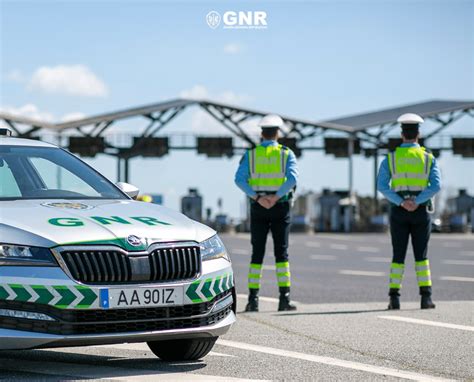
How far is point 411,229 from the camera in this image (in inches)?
474

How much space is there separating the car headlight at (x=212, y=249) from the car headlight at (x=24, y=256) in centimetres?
103

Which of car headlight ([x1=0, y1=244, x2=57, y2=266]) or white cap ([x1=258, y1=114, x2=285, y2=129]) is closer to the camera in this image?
car headlight ([x1=0, y1=244, x2=57, y2=266])

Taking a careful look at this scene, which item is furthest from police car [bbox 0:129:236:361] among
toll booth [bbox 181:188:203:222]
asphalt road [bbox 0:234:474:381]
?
toll booth [bbox 181:188:203:222]

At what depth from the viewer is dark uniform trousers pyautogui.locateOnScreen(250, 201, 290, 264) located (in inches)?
456

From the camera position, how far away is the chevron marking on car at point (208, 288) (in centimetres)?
706

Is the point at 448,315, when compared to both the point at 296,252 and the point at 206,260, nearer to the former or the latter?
the point at 206,260

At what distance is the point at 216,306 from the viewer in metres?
7.34

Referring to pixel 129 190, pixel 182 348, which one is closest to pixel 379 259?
pixel 129 190

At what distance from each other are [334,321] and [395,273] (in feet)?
5.70

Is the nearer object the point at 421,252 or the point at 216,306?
the point at 216,306

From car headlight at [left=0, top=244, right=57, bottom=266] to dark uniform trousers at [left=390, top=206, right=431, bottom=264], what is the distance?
599cm

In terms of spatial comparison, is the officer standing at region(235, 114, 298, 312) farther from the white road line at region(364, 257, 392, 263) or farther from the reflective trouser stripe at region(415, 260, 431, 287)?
the white road line at region(364, 257, 392, 263)

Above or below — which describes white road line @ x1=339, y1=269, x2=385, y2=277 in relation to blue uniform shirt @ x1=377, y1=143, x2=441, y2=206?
below

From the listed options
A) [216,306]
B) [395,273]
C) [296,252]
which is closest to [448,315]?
[395,273]
